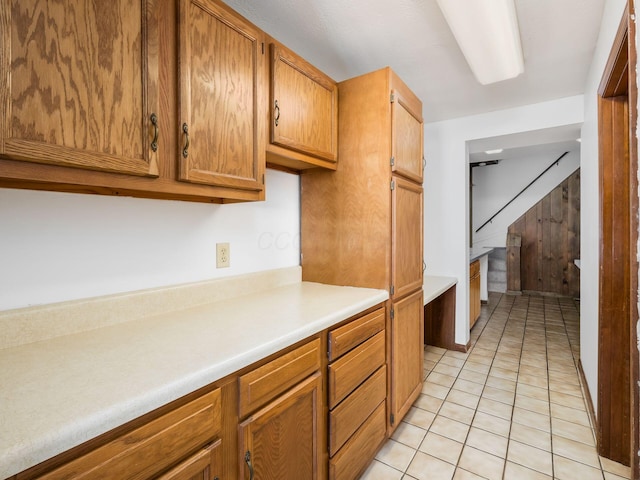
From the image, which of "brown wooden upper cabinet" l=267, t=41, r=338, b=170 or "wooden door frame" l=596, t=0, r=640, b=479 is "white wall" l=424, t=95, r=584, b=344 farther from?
"brown wooden upper cabinet" l=267, t=41, r=338, b=170

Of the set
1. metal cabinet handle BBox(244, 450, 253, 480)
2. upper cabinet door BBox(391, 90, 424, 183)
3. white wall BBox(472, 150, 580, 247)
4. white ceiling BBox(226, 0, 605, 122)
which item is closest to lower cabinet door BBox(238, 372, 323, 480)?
metal cabinet handle BBox(244, 450, 253, 480)

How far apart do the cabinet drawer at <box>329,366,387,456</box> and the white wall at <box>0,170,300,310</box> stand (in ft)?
2.69

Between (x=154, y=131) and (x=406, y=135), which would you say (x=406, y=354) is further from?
(x=154, y=131)

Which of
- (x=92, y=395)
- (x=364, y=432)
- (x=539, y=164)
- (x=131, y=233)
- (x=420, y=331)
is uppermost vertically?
(x=539, y=164)

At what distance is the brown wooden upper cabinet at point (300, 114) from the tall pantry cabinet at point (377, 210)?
0.10 m

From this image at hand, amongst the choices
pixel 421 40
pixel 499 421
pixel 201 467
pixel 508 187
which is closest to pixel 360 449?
pixel 201 467

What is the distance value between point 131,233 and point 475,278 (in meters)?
3.54

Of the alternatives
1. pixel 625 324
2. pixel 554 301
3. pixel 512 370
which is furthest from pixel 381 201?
pixel 554 301

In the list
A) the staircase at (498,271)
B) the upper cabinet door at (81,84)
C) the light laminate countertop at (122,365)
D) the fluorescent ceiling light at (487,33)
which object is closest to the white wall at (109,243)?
the light laminate countertop at (122,365)

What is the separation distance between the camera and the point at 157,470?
71 centimetres

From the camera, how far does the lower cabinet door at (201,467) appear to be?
2.44 ft

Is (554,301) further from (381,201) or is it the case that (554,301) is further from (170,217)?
(170,217)

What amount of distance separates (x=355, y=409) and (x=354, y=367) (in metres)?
0.20

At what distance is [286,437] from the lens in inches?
→ 42.4
